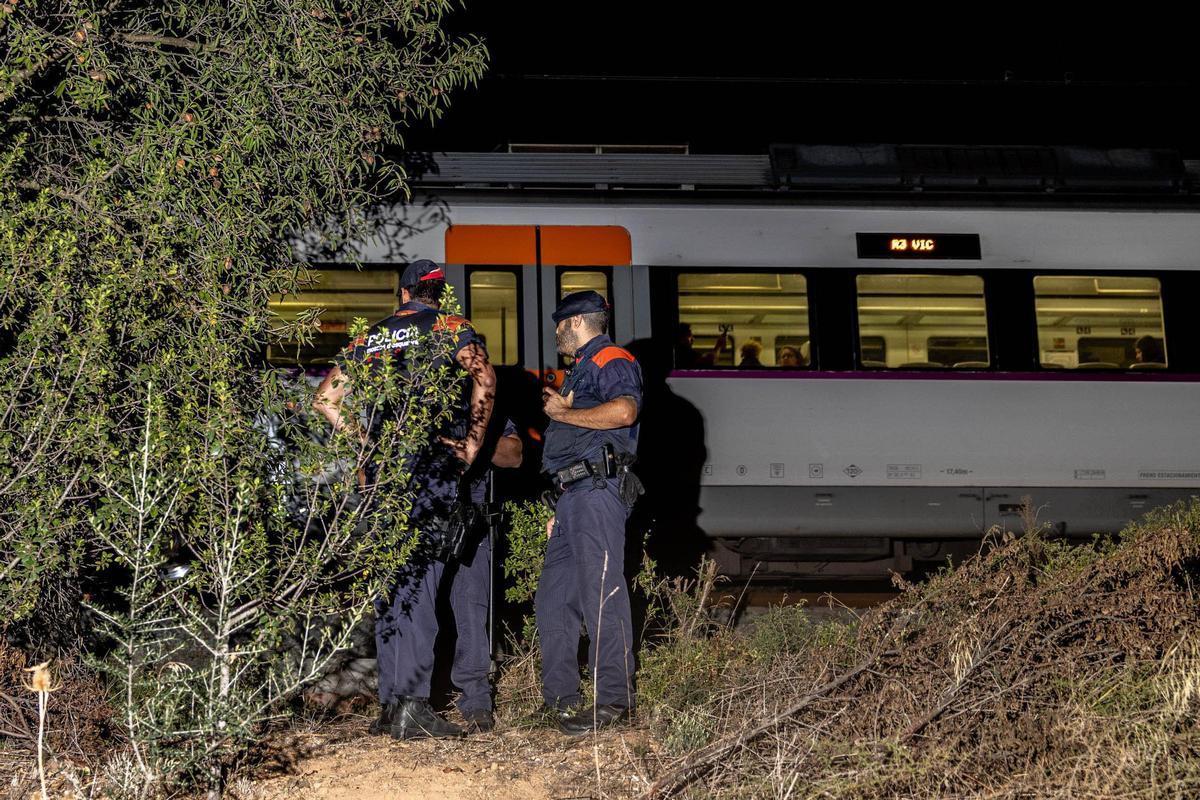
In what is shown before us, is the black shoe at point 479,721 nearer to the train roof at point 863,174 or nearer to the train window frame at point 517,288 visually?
the train window frame at point 517,288

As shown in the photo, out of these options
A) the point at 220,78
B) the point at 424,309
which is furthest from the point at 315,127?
the point at 424,309

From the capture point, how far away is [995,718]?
3.67 m

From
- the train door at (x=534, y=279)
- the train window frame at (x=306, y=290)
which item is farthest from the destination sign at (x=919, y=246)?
the train window frame at (x=306, y=290)

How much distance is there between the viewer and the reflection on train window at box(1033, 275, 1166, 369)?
8656 millimetres

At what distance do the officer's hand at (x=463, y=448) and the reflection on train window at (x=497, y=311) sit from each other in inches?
132

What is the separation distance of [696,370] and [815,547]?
1.80 metres

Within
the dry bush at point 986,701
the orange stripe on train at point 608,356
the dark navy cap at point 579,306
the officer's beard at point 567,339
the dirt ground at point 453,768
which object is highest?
the dark navy cap at point 579,306

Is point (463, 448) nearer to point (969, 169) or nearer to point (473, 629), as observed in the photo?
point (473, 629)

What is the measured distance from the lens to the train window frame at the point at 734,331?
8359mm

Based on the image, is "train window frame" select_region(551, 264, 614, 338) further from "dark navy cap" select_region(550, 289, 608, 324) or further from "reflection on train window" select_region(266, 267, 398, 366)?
"dark navy cap" select_region(550, 289, 608, 324)

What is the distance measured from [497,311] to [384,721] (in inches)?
164

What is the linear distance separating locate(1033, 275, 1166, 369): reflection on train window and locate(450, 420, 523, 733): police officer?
528 cm

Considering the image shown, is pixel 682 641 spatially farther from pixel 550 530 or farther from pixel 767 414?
pixel 767 414

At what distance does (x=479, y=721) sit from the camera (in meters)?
4.77
